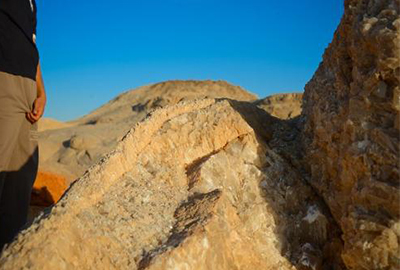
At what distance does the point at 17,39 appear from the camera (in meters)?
2.79

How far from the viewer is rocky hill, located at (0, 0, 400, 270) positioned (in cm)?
188

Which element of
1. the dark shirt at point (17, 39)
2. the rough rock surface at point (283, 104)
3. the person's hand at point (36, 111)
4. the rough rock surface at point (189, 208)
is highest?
the rough rock surface at point (283, 104)

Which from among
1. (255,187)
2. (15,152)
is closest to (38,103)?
(15,152)

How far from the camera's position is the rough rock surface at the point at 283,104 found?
11.3 meters

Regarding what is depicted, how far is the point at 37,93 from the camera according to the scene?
10.5 feet

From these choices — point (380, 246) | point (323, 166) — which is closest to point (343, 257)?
point (380, 246)

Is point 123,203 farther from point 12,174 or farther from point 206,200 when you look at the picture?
point 12,174

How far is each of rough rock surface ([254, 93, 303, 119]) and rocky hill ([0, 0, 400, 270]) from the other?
8.50 metres

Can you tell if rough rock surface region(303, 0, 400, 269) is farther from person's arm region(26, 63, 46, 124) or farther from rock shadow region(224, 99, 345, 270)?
person's arm region(26, 63, 46, 124)

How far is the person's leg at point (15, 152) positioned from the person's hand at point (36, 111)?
0.13 ft

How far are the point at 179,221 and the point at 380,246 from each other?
992mm

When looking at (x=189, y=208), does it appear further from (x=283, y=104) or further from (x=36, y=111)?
(x=283, y=104)

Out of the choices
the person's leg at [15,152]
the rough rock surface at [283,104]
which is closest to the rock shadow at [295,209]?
the person's leg at [15,152]

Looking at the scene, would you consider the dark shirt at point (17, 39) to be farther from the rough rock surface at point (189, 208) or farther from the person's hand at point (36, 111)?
the rough rock surface at point (189, 208)
